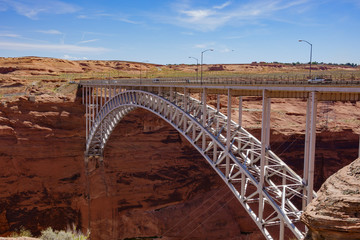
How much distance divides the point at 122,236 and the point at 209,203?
332 inches

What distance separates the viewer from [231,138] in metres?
18.4

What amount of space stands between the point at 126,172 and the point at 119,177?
0.80 metres

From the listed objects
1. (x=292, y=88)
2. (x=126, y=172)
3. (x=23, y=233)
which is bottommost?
(x=23, y=233)

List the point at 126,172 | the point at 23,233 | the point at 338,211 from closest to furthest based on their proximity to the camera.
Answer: the point at 338,211 → the point at 23,233 → the point at 126,172

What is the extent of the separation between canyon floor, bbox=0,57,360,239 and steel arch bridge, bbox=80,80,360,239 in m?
2.13

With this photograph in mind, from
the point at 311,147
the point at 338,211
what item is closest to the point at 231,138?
the point at 311,147

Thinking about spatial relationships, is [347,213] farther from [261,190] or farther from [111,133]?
[111,133]

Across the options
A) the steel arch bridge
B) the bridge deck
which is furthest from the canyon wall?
the bridge deck

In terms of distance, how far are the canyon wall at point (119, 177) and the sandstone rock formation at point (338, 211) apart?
2508 cm

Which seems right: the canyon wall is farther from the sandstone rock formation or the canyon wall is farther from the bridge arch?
the sandstone rock formation

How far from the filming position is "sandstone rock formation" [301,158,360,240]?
21.7 feet

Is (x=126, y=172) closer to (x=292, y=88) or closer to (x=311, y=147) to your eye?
(x=292, y=88)

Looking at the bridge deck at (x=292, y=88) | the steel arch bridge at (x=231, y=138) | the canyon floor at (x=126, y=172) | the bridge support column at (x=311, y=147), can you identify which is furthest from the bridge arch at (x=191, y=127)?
the bridge support column at (x=311, y=147)

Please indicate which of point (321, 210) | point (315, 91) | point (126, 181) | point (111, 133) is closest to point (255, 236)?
point (126, 181)
